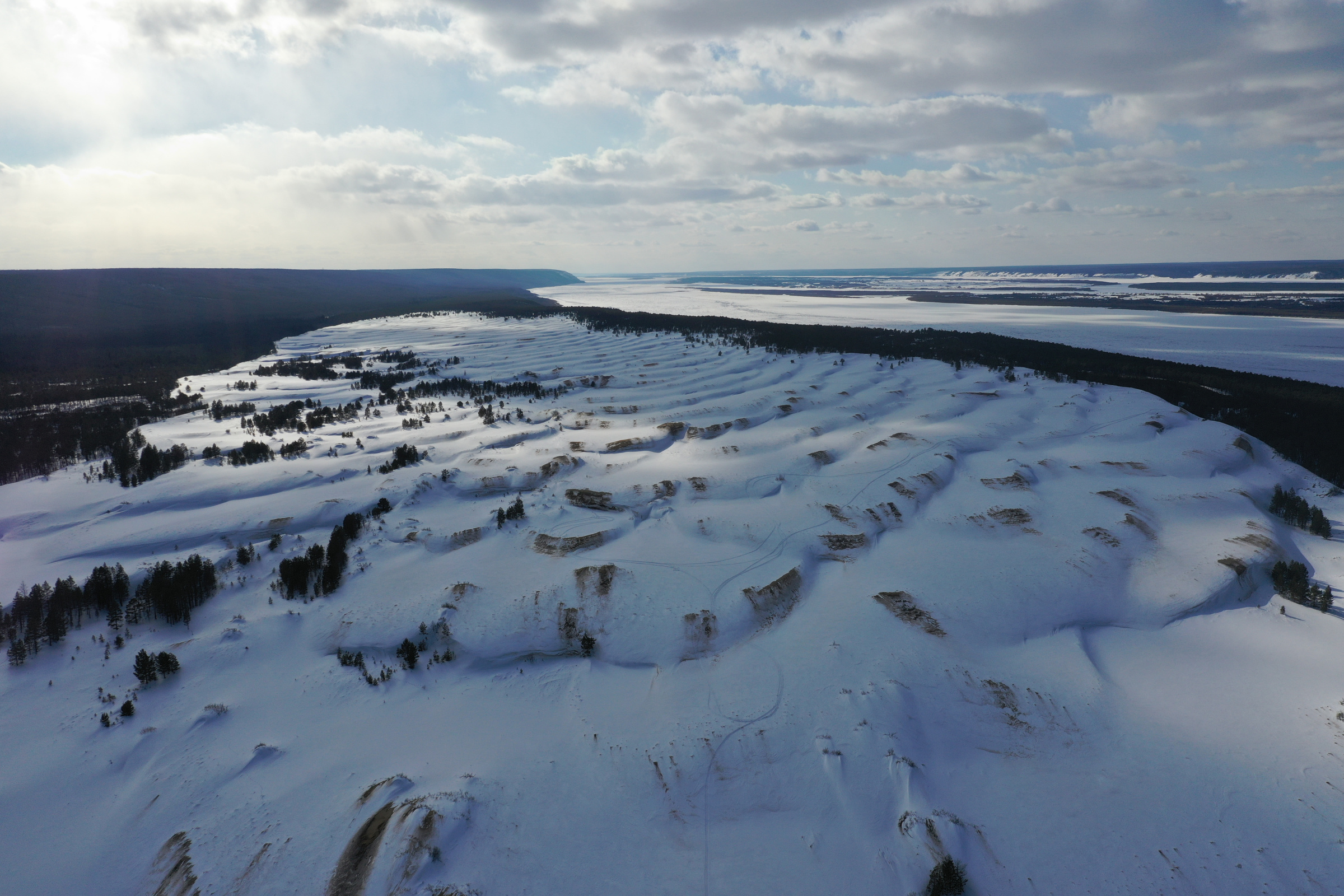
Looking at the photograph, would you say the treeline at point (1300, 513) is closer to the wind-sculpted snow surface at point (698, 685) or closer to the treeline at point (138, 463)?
the wind-sculpted snow surface at point (698, 685)

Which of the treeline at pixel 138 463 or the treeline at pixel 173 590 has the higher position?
the treeline at pixel 138 463

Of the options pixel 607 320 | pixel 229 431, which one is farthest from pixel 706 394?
pixel 607 320

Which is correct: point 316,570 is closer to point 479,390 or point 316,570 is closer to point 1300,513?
point 479,390

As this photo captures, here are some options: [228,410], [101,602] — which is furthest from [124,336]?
[101,602]

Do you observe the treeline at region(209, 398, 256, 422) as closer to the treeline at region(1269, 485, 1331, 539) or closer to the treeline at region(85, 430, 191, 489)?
the treeline at region(85, 430, 191, 489)

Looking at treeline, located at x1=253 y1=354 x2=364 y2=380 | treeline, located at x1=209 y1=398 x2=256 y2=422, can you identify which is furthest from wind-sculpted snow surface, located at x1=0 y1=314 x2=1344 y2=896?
treeline, located at x1=253 y1=354 x2=364 y2=380

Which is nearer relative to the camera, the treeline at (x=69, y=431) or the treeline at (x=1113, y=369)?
the treeline at (x=69, y=431)

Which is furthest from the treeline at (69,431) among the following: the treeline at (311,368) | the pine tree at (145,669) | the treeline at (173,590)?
the pine tree at (145,669)
